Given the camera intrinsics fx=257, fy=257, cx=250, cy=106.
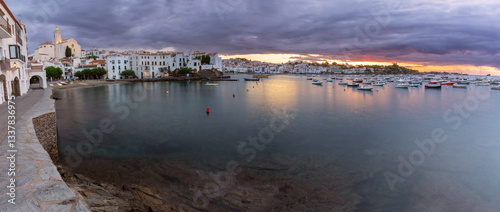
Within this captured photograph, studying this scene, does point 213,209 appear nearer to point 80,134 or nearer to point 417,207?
point 417,207

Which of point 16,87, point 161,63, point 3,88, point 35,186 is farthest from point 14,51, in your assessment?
point 161,63

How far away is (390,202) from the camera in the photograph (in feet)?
27.1

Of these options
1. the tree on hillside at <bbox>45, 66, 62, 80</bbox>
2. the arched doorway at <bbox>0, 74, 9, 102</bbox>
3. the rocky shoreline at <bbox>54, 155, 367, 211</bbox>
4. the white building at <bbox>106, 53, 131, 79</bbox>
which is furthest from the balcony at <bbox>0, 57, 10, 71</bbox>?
the white building at <bbox>106, 53, 131, 79</bbox>

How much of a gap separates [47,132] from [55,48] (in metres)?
102

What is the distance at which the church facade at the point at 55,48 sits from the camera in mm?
86419

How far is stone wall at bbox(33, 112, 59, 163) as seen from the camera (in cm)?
923

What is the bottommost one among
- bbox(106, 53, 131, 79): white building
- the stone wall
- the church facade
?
the stone wall

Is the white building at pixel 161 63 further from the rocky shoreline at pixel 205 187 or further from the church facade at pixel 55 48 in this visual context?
the rocky shoreline at pixel 205 187

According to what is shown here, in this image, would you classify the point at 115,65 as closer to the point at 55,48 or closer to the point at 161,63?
the point at 161,63

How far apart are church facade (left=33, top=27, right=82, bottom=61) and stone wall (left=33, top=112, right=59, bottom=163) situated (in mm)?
94807

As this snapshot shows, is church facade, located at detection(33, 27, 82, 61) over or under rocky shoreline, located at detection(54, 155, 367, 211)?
over

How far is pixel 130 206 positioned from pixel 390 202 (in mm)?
7668

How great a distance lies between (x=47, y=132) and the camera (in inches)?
397

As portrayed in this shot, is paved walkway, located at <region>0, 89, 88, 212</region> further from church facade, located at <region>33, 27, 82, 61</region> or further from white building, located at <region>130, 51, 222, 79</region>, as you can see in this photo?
church facade, located at <region>33, 27, 82, 61</region>
